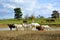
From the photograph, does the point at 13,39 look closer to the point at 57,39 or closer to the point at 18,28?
the point at 57,39

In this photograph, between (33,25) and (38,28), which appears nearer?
(38,28)

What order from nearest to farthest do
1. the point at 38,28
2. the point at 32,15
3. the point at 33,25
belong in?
the point at 38,28 → the point at 33,25 → the point at 32,15

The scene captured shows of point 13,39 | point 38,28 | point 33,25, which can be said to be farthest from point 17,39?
point 33,25

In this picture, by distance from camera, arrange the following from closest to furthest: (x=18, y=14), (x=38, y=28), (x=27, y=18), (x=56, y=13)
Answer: (x=38, y=28) → (x=27, y=18) → (x=18, y=14) → (x=56, y=13)

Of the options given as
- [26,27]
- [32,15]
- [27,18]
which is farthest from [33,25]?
[27,18]

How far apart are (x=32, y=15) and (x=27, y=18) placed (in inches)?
243

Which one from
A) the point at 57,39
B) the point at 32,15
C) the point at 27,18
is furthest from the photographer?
the point at 27,18

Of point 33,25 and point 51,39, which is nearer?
point 51,39

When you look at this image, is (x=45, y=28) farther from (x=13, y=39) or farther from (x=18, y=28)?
(x=13, y=39)

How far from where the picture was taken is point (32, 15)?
63.8m

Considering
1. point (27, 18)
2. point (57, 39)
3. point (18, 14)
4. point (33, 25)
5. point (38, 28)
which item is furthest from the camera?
point (18, 14)

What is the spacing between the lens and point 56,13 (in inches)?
3494

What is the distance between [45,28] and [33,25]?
3.58m

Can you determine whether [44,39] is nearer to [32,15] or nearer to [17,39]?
[17,39]
